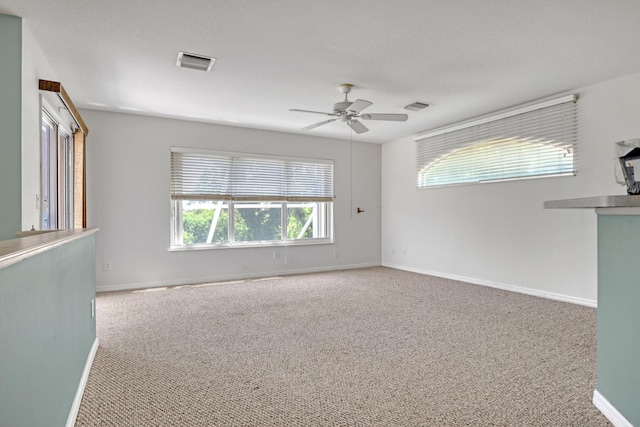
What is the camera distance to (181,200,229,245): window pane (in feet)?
18.2

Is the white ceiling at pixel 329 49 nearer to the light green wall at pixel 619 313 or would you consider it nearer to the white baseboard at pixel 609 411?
the light green wall at pixel 619 313

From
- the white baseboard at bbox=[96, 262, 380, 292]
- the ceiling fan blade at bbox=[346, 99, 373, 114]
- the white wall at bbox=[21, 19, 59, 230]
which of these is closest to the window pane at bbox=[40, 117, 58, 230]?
the white wall at bbox=[21, 19, 59, 230]

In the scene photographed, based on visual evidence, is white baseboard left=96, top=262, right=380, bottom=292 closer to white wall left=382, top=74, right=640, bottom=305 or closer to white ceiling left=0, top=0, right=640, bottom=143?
white wall left=382, top=74, right=640, bottom=305

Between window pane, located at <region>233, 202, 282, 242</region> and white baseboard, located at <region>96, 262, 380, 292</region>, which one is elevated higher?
window pane, located at <region>233, 202, 282, 242</region>

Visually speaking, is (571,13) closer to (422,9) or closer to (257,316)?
(422,9)

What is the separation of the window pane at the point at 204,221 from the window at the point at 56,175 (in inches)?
58.3

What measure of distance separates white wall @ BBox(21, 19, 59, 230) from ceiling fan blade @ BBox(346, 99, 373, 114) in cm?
272

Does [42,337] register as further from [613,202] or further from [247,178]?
[247,178]

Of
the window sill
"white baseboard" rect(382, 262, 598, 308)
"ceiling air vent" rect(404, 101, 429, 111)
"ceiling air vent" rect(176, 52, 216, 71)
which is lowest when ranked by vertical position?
"white baseboard" rect(382, 262, 598, 308)

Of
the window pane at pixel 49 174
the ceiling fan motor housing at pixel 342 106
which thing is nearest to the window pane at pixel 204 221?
the window pane at pixel 49 174

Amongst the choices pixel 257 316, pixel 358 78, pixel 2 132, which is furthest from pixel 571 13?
pixel 2 132

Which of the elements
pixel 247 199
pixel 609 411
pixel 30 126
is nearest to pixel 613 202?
pixel 609 411

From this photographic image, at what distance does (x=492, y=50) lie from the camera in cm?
316

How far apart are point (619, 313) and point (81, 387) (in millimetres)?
2923
